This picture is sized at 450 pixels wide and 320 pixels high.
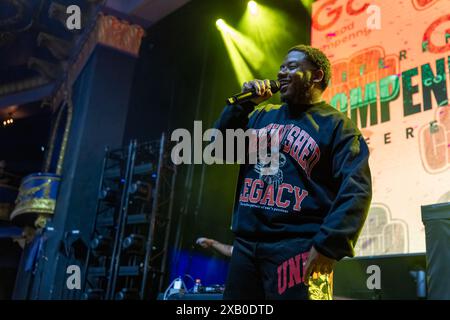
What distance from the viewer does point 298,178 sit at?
1676 millimetres

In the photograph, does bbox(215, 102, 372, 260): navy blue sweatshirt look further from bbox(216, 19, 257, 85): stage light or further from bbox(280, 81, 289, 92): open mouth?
bbox(216, 19, 257, 85): stage light

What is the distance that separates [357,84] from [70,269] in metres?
5.43

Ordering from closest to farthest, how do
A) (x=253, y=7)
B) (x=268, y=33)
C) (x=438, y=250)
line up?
(x=438, y=250) → (x=268, y=33) → (x=253, y=7)

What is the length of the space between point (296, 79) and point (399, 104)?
108 inches

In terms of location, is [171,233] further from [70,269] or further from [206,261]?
[70,269]

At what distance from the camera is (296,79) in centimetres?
179

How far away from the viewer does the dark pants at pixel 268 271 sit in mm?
1494

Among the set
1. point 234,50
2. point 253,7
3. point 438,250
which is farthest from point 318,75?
point 234,50

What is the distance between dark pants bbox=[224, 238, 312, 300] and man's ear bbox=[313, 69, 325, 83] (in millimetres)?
636

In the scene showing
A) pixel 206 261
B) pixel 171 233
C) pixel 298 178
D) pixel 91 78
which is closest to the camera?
pixel 298 178

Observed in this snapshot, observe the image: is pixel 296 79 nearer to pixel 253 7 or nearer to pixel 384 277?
pixel 384 277

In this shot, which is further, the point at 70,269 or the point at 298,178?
the point at 70,269

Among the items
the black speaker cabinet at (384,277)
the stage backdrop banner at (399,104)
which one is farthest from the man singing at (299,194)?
the stage backdrop banner at (399,104)

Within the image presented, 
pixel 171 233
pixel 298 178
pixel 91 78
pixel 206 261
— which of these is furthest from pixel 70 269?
pixel 298 178
